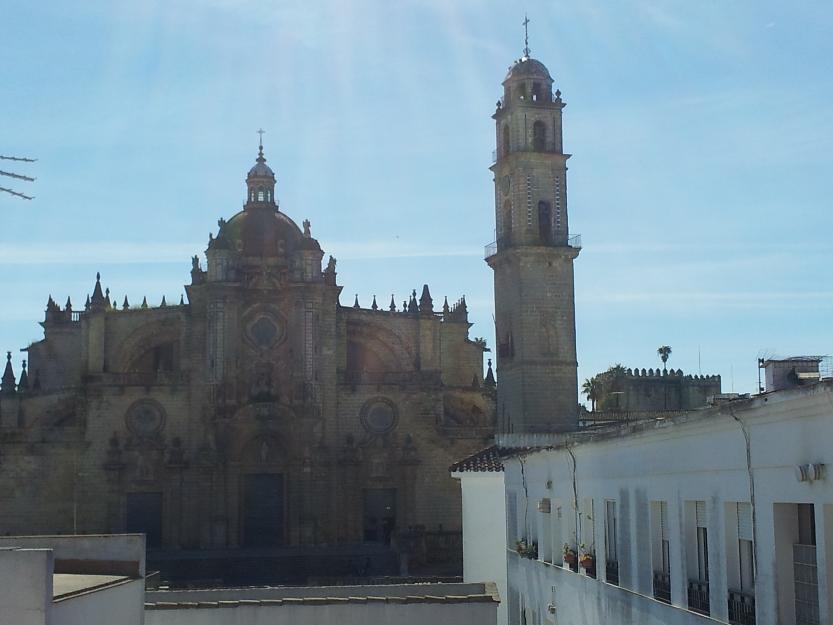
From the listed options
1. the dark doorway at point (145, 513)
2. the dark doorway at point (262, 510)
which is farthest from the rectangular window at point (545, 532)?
the dark doorway at point (145, 513)

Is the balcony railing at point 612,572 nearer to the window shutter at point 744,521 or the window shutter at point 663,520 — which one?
the window shutter at point 663,520

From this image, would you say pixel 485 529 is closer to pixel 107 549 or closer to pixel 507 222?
pixel 107 549

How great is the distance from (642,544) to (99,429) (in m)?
46.6

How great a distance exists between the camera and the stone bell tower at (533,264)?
170 ft

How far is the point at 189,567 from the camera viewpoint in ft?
183

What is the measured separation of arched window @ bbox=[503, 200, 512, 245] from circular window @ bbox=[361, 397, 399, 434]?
1316 cm

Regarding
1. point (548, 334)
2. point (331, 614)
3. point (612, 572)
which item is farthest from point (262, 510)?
point (612, 572)

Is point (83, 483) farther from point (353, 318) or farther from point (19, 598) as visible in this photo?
point (19, 598)

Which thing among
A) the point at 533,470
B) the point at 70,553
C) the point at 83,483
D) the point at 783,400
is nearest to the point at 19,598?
the point at 70,553

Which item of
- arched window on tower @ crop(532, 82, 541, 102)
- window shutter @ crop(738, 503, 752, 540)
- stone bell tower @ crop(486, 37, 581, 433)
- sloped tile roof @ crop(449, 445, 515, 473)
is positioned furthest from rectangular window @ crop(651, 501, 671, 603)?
arched window on tower @ crop(532, 82, 541, 102)

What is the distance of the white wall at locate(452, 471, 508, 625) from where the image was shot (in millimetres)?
31969

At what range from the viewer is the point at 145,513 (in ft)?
198

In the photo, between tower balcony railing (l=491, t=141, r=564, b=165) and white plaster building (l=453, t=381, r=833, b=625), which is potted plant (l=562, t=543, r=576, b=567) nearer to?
white plaster building (l=453, t=381, r=833, b=625)

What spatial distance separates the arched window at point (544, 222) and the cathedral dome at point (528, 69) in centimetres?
588
